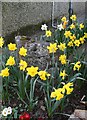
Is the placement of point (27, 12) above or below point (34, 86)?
above

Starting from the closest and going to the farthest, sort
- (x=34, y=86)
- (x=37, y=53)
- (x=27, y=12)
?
(x=34, y=86), (x=37, y=53), (x=27, y=12)

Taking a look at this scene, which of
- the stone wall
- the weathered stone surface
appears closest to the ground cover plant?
the weathered stone surface

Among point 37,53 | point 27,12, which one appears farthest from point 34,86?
point 27,12

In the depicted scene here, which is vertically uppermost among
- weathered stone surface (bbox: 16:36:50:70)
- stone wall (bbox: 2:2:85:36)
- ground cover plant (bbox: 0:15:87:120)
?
stone wall (bbox: 2:2:85:36)

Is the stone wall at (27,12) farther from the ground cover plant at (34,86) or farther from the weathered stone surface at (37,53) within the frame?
the ground cover plant at (34,86)

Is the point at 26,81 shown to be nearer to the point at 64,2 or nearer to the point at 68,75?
the point at 68,75

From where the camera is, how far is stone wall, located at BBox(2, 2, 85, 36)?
415 cm

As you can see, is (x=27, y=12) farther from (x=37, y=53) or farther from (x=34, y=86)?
(x=34, y=86)

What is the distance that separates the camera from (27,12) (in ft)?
15.0

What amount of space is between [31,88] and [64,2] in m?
3.34

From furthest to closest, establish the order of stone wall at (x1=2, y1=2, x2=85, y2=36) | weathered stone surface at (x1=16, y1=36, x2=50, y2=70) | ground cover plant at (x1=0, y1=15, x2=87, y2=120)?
1. stone wall at (x1=2, y1=2, x2=85, y2=36)
2. weathered stone surface at (x1=16, y1=36, x2=50, y2=70)
3. ground cover plant at (x1=0, y1=15, x2=87, y2=120)

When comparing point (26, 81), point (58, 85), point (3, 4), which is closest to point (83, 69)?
point (58, 85)

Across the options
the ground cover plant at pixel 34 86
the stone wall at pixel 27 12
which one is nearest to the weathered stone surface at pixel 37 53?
the ground cover plant at pixel 34 86

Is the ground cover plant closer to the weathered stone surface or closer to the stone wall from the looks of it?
the weathered stone surface
